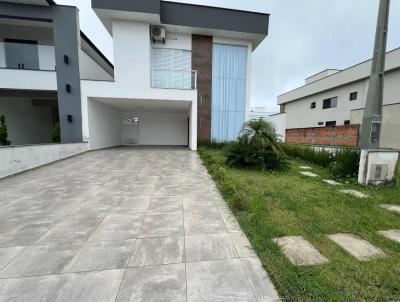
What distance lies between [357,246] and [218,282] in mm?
1832

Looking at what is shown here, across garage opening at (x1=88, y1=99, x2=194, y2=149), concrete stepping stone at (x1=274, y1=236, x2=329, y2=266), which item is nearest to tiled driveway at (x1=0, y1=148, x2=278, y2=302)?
concrete stepping stone at (x1=274, y1=236, x2=329, y2=266)

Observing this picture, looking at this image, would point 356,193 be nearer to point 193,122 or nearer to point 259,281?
point 259,281

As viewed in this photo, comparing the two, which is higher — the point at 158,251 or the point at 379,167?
the point at 379,167

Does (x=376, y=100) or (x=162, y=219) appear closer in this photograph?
(x=162, y=219)

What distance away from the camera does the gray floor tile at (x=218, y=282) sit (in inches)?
64.5

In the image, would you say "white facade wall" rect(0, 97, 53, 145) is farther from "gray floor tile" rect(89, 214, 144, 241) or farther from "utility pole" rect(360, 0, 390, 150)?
"utility pole" rect(360, 0, 390, 150)

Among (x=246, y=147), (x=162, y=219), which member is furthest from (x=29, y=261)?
(x=246, y=147)

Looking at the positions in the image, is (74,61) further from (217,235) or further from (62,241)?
(217,235)

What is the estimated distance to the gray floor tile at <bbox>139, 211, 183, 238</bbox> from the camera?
264cm

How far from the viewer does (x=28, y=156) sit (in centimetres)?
646

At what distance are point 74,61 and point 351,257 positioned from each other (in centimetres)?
1208

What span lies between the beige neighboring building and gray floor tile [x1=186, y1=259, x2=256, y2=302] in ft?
54.0

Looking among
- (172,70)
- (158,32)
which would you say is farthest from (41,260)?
(158,32)

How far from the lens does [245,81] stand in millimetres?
13297
